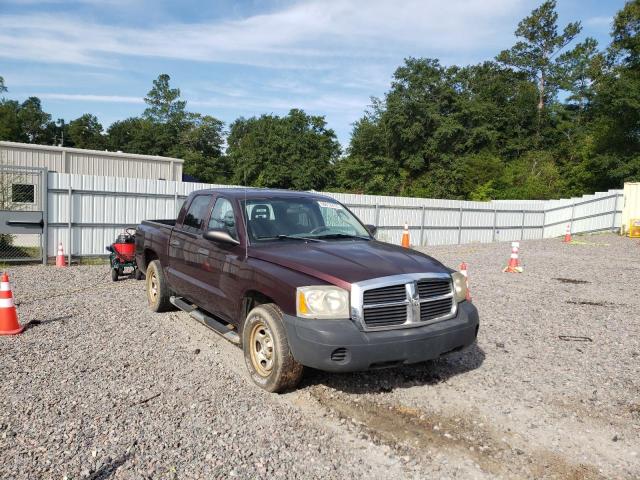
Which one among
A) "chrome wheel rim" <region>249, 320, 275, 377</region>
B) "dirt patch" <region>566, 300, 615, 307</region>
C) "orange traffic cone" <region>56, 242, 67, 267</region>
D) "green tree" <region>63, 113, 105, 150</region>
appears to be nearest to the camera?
"chrome wheel rim" <region>249, 320, 275, 377</region>

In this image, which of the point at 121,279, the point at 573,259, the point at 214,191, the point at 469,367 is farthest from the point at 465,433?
the point at 573,259

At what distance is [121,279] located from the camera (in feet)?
32.9

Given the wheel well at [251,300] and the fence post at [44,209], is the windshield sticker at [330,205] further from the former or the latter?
the fence post at [44,209]

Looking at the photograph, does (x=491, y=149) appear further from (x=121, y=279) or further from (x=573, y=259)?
(x=121, y=279)

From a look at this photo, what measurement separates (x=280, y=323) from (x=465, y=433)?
66.3 inches

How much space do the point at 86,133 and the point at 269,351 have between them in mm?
116334

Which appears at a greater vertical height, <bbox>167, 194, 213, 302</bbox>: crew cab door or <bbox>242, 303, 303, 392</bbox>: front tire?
<bbox>167, 194, 213, 302</bbox>: crew cab door

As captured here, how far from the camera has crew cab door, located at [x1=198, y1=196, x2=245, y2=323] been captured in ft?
15.8

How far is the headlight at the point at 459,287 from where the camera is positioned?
461 centimetres

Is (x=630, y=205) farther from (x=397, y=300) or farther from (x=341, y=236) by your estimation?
(x=397, y=300)

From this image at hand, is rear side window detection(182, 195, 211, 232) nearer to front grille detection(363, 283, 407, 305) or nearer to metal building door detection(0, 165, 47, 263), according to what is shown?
front grille detection(363, 283, 407, 305)

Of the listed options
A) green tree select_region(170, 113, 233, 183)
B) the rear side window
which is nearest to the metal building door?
the rear side window

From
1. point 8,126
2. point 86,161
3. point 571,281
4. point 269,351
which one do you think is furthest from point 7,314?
point 8,126

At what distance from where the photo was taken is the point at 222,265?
504cm
